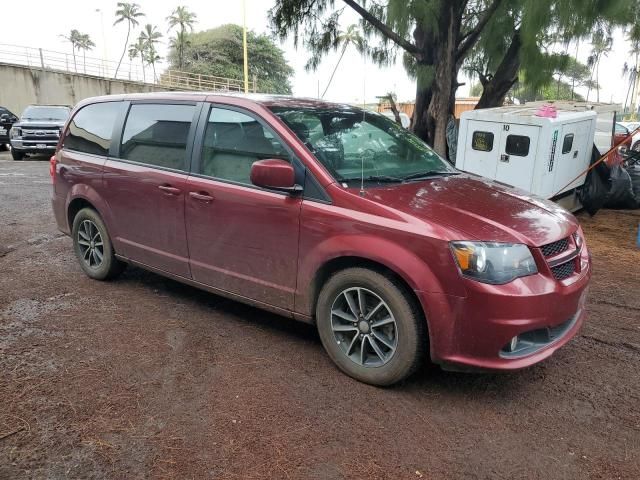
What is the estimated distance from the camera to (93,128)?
484cm

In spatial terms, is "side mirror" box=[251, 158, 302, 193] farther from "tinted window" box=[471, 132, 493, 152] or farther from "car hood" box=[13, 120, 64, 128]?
"car hood" box=[13, 120, 64, 128]

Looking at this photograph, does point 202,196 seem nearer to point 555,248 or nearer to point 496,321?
point 496,321

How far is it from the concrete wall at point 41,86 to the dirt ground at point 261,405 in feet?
89.6

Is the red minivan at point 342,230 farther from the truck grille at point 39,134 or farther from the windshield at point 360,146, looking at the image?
the truck grille at point 39,134

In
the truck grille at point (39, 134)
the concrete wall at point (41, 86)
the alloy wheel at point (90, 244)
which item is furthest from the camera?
the concrete wall at point (41, 86)

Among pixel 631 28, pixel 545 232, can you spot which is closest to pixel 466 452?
pixel 545 232

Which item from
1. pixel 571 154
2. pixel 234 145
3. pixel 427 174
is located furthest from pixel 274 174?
pixel 571 154

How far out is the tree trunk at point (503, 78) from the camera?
9.78 metres

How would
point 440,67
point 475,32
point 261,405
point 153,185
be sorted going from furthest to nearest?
point 440,67
point 475,32
point 153,185
point 261,405

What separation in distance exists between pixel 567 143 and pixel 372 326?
6543 mm

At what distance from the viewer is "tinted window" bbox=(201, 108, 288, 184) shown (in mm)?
3568

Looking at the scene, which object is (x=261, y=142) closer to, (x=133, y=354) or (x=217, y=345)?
(x=217, y=345)

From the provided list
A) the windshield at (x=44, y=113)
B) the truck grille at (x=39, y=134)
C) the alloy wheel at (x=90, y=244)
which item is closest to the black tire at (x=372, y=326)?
the alloy wheel at (x=90, y=244)

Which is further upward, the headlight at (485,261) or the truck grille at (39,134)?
the headlight at (485,261)
